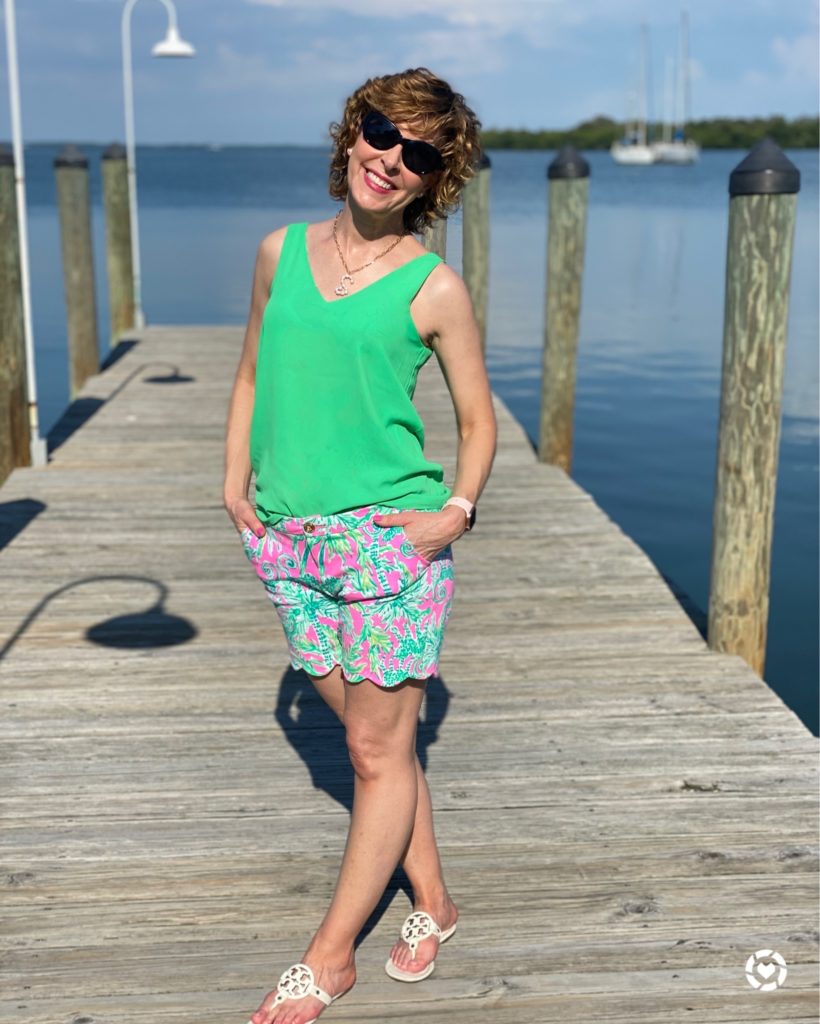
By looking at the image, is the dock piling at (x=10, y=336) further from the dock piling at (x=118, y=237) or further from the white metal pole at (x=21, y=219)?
the dock piling at (x=118, y=237)

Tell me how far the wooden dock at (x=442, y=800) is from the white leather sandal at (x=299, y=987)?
6cm

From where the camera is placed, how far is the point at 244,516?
108 inches

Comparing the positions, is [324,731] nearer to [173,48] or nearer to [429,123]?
[429,123]

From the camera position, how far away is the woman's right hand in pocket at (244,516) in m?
2.71

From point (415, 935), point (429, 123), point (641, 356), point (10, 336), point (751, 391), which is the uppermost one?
point (429, 123)

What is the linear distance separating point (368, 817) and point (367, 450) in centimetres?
79

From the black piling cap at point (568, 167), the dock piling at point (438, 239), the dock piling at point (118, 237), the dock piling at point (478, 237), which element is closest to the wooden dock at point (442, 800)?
the dock piling at point (438, 239)

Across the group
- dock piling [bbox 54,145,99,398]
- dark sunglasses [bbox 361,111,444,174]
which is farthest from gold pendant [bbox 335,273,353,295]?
dock piling [bbox 54,145,99,398]

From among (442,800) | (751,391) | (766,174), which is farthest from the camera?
(751,391)

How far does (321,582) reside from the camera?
8.65 ft

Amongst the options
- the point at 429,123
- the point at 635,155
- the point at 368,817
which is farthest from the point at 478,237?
the point at 635,155

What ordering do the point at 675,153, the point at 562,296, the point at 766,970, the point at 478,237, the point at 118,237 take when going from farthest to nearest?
the point at 675,153
the point at 118,237
the point at 478,237
the point at 562,296
the point at 766,970

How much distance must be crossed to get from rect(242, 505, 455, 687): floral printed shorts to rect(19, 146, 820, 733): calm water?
27.7 inches

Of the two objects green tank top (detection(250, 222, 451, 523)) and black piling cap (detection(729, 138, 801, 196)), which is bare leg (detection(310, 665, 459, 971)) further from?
black piling cap (detection(729, 138, 801, 196))
